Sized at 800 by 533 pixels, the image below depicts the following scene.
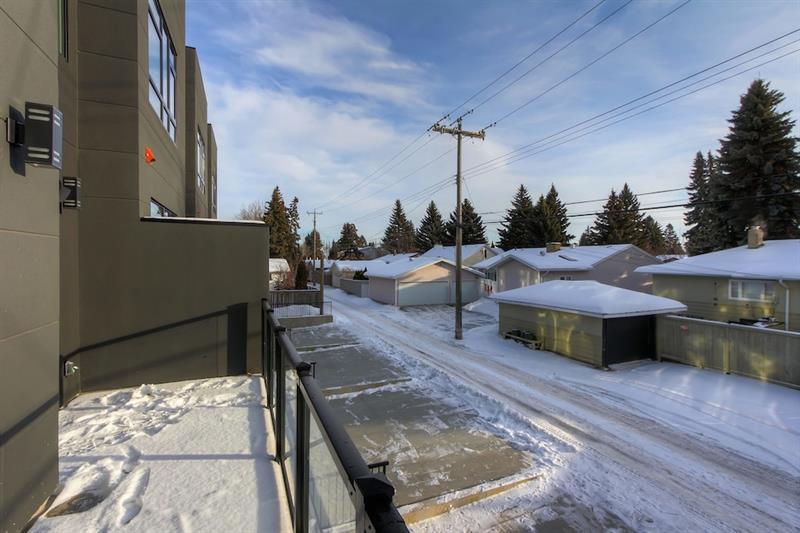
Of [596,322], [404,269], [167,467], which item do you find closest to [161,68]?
[167,467]

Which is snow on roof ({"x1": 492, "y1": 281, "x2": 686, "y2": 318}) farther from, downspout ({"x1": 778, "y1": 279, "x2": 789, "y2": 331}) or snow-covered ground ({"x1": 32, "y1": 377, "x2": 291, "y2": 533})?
snow-covered ground ({"x1": 32, "y1": 377, "x2": 291, "y2": 533})

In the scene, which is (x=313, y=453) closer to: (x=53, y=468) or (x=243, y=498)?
(x=243, y=498)

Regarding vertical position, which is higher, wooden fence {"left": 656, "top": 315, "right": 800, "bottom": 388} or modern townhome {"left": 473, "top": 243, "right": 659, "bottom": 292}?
modern townhome {"left": 473, "top": 243, "right": 659, "bottom": 292}

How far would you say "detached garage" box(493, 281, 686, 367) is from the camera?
11.7m

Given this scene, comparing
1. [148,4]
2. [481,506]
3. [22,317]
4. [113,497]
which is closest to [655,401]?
[481,506]


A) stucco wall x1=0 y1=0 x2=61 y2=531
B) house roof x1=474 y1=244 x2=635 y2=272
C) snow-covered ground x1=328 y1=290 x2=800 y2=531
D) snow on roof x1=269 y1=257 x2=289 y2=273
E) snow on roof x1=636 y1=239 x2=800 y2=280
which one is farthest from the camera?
snow on roof x1=269 y1=257 x2=289 y2=273

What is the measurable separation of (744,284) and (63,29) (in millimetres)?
21971

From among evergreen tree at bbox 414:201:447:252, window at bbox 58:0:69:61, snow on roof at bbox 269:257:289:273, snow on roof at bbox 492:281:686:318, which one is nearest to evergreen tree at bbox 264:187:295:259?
snow on roof at bbox 269:257:289:273

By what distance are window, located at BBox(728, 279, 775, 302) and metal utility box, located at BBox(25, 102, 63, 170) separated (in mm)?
20902

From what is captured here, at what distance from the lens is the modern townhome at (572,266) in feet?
77.3

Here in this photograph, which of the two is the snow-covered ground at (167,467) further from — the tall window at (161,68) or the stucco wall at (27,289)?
the tall window at (161,68)

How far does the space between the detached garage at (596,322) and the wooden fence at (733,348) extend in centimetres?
54

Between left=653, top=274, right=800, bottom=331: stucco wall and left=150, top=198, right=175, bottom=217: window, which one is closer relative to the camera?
left=150, top=198, right=175, bottom=217: window

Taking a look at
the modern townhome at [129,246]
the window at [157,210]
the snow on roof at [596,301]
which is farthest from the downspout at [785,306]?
the window at [157,210]
